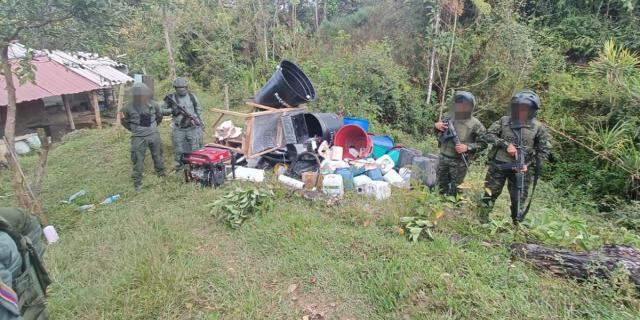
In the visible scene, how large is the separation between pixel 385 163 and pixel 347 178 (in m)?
0.98

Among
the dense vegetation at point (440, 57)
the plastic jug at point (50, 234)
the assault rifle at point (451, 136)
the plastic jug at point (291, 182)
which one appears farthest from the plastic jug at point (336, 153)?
the plastic jug at point (50, 234)

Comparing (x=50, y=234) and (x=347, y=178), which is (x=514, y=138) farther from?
(x=50, y=234)

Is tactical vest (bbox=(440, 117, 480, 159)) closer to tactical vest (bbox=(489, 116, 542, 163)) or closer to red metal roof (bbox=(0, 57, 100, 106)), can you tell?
tactical vest (bbox=(489, 116, 542, 163))

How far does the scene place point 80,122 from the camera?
43.7 ft

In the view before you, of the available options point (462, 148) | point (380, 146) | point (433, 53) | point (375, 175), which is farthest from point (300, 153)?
point (433, 53)

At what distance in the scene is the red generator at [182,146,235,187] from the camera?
5301 millimetres

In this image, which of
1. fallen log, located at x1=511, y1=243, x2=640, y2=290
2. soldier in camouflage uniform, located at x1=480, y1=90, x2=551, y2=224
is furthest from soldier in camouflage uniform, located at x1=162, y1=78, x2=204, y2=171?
fallen log, located at x1=511, y1=243, x2=640, y2=290

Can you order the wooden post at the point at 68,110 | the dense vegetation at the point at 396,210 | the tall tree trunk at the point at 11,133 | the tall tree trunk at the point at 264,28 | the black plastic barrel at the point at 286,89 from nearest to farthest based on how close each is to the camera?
the dense vegetation at the point at 396,210
the tall tree trunk at the point at 11,133
the black plastic barrel at the point at 286,89
the tall tree trunk at the point at 264,28
the wooden post at the point at 68,110

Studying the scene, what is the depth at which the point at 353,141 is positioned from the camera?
662cm

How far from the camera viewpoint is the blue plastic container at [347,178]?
5215mm

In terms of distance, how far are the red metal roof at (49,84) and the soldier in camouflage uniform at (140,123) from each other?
682cm

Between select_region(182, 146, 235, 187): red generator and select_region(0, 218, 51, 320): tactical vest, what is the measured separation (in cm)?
295

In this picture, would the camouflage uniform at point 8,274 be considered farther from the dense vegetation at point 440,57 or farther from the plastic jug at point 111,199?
the plastic jug at point 111,199

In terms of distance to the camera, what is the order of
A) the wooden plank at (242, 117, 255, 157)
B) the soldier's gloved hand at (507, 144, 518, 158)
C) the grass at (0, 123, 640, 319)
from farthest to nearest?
the wooden plank at (242, 117, 255, 157) → the soldier's gloved hand at (507, 144, 518, 158) → the grass at (0, 123, 640, 319)
